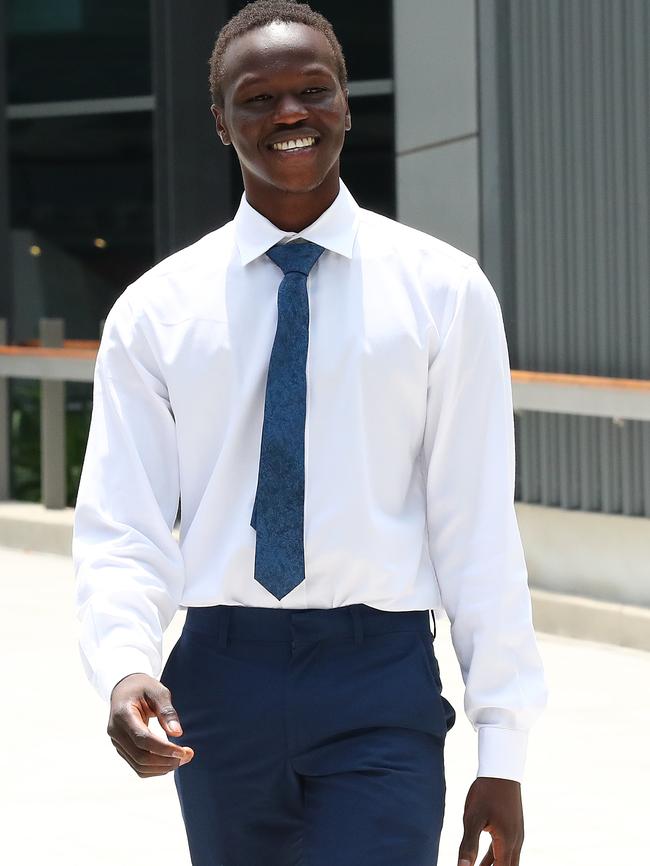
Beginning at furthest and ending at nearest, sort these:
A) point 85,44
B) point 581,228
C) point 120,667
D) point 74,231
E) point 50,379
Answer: point 74,231, point 85,44, point 50,379, point 581,228, point 120,667

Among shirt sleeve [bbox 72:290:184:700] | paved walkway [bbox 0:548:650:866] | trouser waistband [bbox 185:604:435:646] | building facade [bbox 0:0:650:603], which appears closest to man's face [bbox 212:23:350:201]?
shirt sleeve [bbox 72:290:184:700]

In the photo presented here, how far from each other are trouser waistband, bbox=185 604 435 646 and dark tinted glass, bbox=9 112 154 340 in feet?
45.5

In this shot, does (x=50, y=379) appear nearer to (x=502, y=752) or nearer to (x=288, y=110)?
(x=288, y=110)

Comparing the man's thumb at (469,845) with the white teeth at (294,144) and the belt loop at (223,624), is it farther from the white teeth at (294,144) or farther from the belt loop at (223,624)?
Answer: the white teeth at (294,144)

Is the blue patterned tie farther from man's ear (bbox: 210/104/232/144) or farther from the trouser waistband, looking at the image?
man's ear (bbox: 210/104/232/144)

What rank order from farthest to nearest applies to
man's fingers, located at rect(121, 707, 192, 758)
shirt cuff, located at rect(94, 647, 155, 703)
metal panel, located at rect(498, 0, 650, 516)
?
metal panel, located at rect(498, 0, 650, 516)
shirt cuff, located at rect(94, 647, 155, 703)
man's fingers, located at rect(121, 707, 192, 758)

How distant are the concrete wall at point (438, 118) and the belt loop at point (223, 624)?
6.66m

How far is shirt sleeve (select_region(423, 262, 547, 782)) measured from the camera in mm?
2703

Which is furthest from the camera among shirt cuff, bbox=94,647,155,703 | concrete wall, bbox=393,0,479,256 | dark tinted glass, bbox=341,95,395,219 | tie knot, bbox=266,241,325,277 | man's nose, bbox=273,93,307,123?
dark tinted glass, bbox=341,95,395,219

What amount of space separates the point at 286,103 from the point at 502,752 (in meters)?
1.05

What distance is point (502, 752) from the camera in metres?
2.67

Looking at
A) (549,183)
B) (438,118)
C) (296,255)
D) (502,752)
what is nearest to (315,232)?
(296,255)

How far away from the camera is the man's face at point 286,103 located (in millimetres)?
2742

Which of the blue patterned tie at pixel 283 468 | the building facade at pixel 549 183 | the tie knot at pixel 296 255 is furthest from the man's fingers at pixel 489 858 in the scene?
the building facade at pixel 549 183
